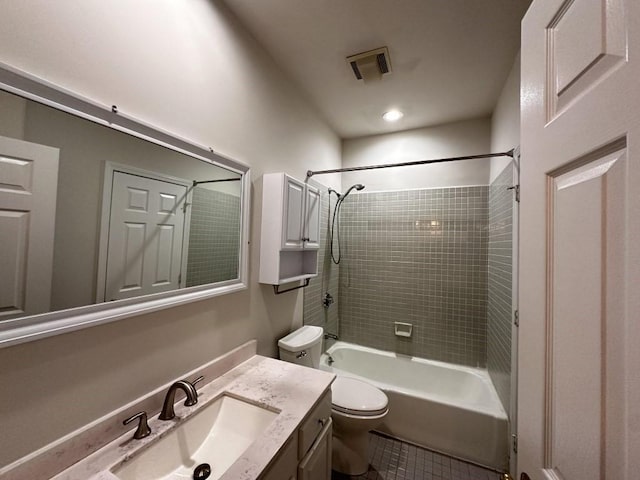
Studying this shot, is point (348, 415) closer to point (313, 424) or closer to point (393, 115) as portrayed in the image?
point (313, 424)

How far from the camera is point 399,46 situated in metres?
1.57

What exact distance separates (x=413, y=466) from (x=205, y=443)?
4.83 ft

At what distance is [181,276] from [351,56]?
5.41ft

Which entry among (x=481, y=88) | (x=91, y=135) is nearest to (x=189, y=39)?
(x=91, y=135)

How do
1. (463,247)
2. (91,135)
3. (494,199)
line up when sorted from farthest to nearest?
1. (463,247)
2. (494,199)
3. (91,135)

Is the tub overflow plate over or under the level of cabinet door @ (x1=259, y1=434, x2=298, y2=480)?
under

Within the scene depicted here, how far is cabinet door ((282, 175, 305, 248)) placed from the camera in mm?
1561

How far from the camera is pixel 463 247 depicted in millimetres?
2387

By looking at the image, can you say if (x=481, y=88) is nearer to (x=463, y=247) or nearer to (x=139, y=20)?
(x=463, y=247)

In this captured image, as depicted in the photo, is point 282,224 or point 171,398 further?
point 282,224

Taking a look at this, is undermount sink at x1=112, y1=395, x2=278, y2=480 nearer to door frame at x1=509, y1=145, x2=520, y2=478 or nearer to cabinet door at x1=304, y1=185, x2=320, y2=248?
cabinet door at x1=304, y1=185, x2=320, y2=248

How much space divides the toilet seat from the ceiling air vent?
2218 millimetres

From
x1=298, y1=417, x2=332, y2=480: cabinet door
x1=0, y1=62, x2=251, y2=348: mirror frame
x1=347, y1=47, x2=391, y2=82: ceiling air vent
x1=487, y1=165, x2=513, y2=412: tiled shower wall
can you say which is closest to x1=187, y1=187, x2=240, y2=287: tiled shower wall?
x1=0, y1=62, x2=251, y2=348: mirror frame

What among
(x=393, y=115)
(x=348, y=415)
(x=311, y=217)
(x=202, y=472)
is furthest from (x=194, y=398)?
(x=393, y=115)
